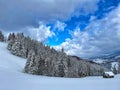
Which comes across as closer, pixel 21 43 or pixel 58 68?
pixel 58 68

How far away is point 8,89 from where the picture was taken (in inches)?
752

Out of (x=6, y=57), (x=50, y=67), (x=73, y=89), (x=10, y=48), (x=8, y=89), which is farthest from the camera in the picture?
(x=10, y=48)

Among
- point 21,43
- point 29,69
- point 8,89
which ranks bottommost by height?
point 8,89

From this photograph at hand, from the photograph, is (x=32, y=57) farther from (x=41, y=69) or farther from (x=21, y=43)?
(x=21, y=43)

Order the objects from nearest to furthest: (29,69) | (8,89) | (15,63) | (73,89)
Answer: (8,89), (73,89), (29,69), (15,63)

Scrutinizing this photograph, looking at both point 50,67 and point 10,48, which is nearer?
point 50,67

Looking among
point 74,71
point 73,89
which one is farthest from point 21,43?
point 73,89

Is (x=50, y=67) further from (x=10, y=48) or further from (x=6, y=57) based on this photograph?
(x=10, y=48)

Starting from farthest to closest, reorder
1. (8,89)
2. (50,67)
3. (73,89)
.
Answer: (50,67), (73,89), (8,89)

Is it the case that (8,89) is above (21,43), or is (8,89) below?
below

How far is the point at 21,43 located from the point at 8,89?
110 meters

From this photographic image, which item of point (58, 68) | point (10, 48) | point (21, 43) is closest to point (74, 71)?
point (58, 68)

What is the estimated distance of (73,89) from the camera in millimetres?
20469

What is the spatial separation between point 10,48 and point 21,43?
45.9 ft
